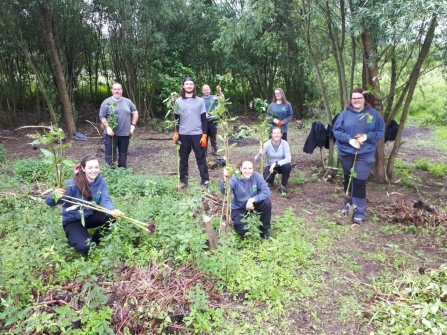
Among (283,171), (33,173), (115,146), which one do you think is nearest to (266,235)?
(283,171)

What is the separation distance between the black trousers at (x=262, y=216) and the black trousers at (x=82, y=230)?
4.26ft

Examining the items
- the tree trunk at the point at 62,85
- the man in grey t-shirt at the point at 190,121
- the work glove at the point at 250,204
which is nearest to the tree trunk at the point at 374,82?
the work glove at the point at 250,204

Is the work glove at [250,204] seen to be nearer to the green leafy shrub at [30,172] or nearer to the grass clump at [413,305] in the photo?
the grass clump at [413,305]

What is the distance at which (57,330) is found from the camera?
2.44 metres

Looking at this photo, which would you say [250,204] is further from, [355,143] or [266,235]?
[355,143]

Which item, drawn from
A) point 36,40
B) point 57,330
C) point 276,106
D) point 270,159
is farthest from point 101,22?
point 57,330

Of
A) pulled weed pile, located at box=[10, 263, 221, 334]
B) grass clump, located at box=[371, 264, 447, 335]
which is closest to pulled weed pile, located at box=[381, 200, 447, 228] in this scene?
grass clump, located at box=[371, 264, 447, 335]

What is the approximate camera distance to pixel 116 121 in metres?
5.72

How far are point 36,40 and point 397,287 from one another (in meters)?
11.5

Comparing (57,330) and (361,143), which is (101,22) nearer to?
(361,143)

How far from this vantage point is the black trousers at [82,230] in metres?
3.37

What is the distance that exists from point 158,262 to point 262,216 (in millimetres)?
1208

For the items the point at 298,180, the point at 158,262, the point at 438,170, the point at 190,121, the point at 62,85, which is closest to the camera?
the point at 158,262

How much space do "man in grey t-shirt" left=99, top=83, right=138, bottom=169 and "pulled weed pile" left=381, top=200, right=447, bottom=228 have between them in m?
4.03
